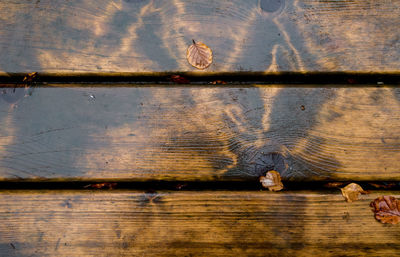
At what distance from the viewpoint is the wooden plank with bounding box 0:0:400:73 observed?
91 centimetres

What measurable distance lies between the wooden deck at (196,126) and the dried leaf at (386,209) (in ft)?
0.08

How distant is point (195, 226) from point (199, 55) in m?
0.63

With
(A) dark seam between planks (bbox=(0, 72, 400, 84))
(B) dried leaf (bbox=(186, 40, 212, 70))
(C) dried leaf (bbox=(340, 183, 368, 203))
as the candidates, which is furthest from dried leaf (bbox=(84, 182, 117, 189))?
(C) dried leaf (bbox=(340, 183, 368, 203))

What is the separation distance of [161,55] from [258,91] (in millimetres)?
393

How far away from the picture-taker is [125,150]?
0.88 m

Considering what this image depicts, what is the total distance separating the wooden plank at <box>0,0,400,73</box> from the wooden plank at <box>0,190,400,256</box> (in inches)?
19.4

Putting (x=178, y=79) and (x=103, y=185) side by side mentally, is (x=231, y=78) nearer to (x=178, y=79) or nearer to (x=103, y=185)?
(x=178, y=79)

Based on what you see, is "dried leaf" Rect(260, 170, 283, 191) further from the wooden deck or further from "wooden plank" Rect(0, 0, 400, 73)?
"wooden plank" Rect(0, 0, 400, 73)

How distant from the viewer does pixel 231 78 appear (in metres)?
0.92

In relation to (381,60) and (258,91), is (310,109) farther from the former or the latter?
(381,60)

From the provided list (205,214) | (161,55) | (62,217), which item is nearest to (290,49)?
(161,55)

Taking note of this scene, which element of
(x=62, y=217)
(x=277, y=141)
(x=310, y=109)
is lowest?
(x=62, y=217)

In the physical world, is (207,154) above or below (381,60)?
below

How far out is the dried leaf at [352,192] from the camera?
866mm
